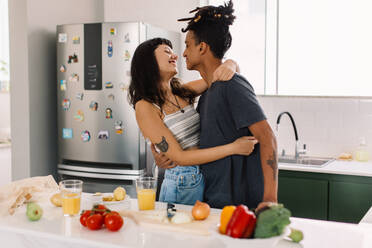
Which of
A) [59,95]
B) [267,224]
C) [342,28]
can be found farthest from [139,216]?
[342,28]

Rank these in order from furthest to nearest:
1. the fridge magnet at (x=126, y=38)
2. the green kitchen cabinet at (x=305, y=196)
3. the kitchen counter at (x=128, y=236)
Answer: the fridge magnet at (x=126, y=38), the green kitchen cabinet at (x=305, y=196), the kitchen counter at (x=128, y=236)

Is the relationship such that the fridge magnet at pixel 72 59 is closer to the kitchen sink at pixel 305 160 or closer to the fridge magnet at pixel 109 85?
the fridge magnet at pixel 109 85

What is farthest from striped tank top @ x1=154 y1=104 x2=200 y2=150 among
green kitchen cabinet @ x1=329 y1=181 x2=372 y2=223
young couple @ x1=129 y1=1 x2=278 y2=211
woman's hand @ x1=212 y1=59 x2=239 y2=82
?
green kitchen cabinet @ x1=329 y1=181 x2=372 y2=223

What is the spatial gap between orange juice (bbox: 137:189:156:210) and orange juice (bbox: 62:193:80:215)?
246 mm

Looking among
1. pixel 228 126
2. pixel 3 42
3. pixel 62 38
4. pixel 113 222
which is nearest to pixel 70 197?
pixel 113 222

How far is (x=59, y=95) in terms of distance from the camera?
12.3ft

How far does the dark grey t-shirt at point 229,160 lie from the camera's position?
1899 mm

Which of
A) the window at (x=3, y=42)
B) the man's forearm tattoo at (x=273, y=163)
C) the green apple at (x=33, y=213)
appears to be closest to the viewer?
→ the green apple at (x=33, y=213)

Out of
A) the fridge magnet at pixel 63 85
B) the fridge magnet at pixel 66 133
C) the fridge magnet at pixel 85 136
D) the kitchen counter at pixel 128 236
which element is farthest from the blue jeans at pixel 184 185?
the fridge magnet at pixel 63 85

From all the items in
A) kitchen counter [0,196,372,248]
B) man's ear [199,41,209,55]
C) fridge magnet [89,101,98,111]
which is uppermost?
man's ear [199,41,209,55]

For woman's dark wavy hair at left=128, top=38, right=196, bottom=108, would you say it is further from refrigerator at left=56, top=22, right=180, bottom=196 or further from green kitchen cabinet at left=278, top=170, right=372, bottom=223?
green kitchen cabinet at left=278, top=170, right=372, bottom=223

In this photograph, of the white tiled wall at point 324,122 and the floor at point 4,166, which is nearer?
the white tiled wall at point 324,122

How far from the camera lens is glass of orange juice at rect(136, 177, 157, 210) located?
1747 millimetres

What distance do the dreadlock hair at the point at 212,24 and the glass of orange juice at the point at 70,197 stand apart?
888 millimetres
